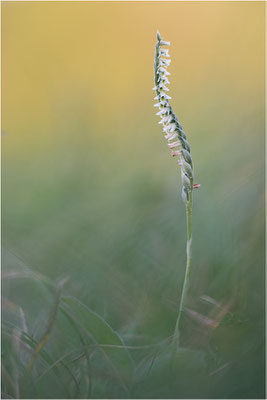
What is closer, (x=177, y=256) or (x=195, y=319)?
(x=195, y=319)

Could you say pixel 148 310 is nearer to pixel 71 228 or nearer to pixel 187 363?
pixel 187 363

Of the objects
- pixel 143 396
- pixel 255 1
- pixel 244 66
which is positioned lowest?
pixel 143 396

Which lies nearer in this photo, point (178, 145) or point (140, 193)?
point (178, 145)

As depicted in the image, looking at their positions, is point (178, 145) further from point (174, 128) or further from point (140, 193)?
point (140, 193)

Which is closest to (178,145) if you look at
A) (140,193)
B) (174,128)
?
(174,128)

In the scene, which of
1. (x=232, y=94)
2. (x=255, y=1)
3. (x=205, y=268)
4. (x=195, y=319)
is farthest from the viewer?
(x=255, y=1)

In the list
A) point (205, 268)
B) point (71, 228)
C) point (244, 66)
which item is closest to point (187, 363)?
point (205, 268)

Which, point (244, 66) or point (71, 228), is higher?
point (244, 66)

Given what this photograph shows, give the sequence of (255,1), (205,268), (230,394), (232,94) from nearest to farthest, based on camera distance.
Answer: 1. (230,394)
2. (205,268)
3. (232,94)
4. (255,1)
